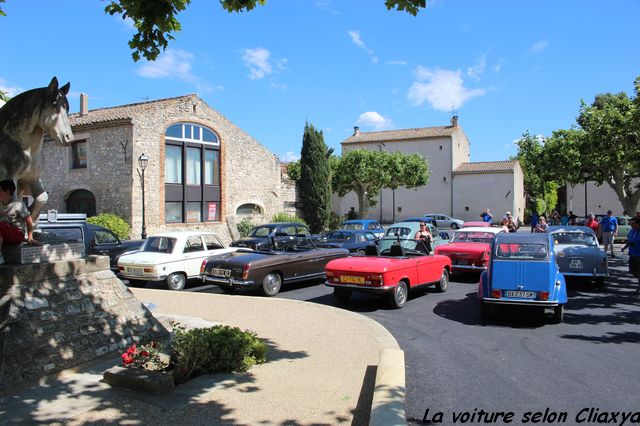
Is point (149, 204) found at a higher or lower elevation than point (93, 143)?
lower

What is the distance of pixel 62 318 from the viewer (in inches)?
208

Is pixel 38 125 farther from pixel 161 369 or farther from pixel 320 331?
pixel 320 331

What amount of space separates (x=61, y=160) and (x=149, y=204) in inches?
235

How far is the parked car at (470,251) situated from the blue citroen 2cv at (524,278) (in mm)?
3147

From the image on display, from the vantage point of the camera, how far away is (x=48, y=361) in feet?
16.2

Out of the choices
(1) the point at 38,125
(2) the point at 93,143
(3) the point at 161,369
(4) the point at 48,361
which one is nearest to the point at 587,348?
(3) the point at 161,369

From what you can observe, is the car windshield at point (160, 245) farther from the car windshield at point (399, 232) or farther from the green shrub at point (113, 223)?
the green shrub at point (113, 223)

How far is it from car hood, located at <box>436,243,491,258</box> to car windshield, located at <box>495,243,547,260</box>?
378 centimetres

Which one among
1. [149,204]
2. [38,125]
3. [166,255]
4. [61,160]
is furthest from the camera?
[61,160]

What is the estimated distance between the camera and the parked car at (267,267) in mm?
10469

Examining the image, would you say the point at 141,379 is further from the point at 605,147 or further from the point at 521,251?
the point at 605,147

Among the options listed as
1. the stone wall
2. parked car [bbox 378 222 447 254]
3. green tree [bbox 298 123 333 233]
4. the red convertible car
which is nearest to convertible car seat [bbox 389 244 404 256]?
the red convertible car

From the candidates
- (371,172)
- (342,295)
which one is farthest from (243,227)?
(342,295)

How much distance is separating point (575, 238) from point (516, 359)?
7.51 metres
